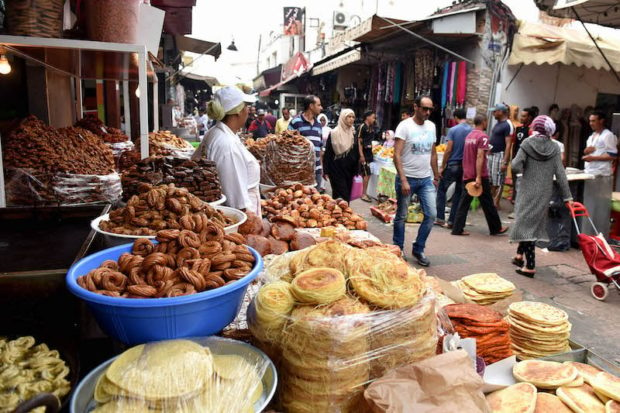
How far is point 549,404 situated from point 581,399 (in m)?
0.17

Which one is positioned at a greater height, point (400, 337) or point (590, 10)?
point (590, 10)

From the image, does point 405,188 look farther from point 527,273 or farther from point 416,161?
point 527,273

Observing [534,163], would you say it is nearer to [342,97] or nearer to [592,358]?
[592,358]

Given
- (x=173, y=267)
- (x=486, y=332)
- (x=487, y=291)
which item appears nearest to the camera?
(x=173, y=267)

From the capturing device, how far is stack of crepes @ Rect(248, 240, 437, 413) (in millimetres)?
1596

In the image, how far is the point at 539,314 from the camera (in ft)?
9.49

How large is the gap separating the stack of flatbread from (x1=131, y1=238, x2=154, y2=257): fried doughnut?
173cm

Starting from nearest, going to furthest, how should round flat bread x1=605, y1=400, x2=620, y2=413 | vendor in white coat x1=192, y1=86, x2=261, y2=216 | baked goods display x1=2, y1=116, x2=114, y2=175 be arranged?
1. round flat bread x1=605, y1=400, x2=620, y2=413
2. vendor in white coat x1=192, y1=86, x2=261, y2=216
3. baked goods display x1=2, y1=116, x2=114, y2=175

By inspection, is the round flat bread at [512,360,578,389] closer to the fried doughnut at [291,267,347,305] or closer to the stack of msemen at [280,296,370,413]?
the stack of msemen at [280,296,370,413]

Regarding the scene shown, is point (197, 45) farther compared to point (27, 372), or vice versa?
point (197, 45)

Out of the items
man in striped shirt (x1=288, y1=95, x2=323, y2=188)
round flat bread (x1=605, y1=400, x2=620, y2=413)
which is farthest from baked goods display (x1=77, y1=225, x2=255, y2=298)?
man in striped shirt (x1=288, y1=95, x2=323, y2=188)

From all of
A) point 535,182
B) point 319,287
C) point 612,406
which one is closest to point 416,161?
point 535,182

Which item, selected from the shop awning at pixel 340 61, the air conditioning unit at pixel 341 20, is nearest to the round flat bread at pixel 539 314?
the shop awning at pixel 340 61

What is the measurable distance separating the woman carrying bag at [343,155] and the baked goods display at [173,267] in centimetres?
505
